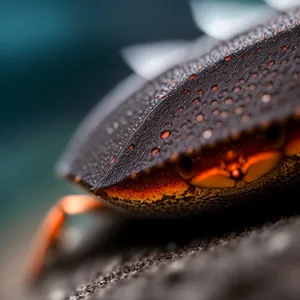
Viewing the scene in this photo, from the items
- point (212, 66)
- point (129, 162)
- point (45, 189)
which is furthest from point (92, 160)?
point (45, 189)

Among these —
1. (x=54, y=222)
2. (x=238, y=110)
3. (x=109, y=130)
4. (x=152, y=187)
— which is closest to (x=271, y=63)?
(x=238, y=110)

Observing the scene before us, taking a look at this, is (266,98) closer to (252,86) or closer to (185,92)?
(252,86)

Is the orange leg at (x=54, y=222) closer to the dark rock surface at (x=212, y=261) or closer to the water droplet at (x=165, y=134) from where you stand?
the dark rock surface at (x=212, y=261)

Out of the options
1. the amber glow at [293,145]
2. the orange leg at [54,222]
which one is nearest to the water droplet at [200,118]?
the amber glow at [293,145]

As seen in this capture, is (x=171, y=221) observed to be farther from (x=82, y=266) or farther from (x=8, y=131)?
(x=8, y=131)

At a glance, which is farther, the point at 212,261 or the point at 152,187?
the point at 152,187
